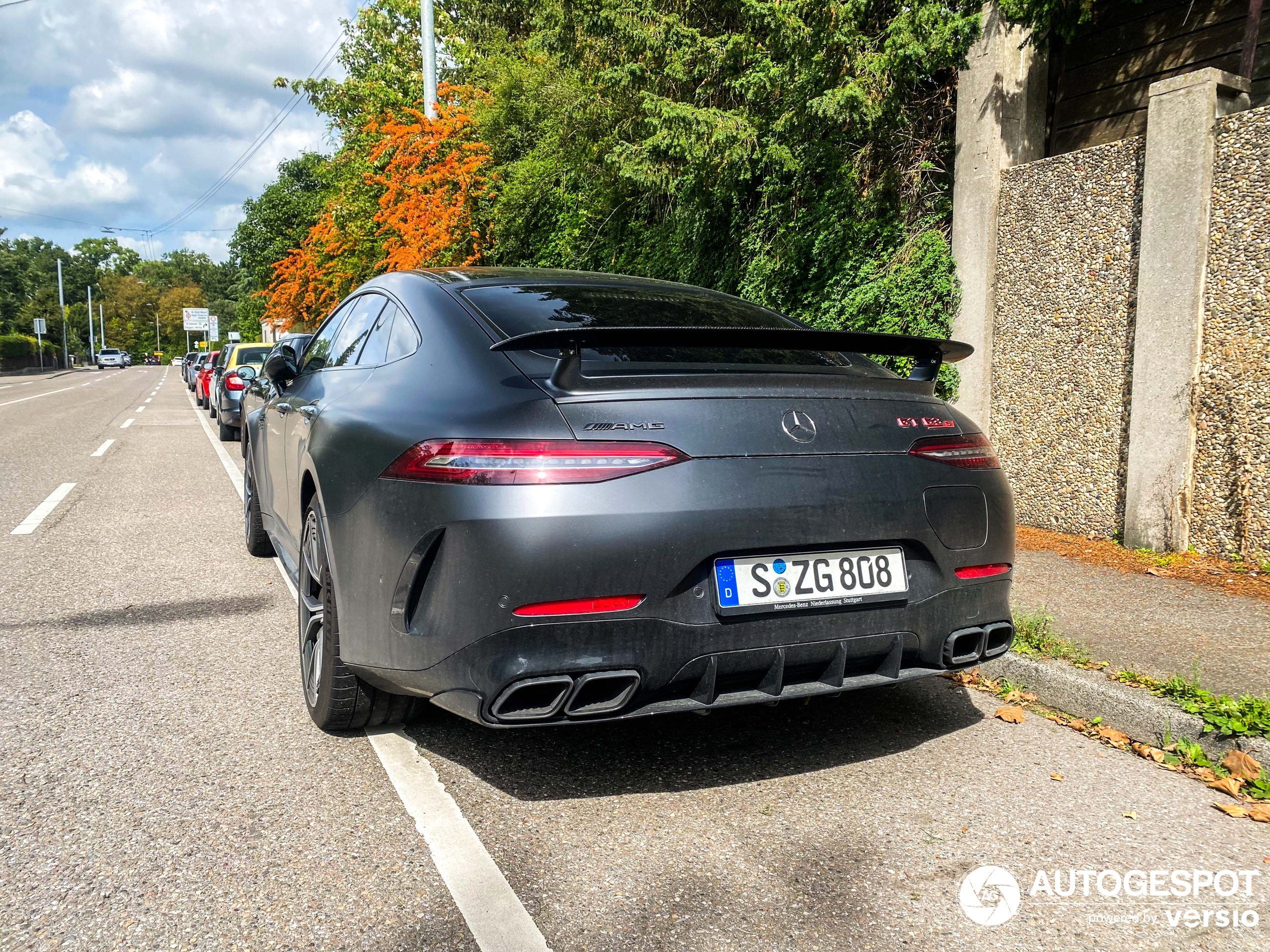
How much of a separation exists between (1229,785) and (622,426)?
2264mm

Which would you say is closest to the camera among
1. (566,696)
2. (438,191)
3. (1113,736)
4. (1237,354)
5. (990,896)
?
(990,896)

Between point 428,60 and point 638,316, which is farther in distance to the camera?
point 428,60

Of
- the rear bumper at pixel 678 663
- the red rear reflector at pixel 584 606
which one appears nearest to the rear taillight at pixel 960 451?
the rear bumper at pixel 678 663

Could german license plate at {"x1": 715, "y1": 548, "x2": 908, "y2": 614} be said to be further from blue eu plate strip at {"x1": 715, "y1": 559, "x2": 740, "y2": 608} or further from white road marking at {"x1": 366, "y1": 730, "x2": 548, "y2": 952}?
white road marking at {"x1": 366, "y1": 730, "x2": 548, "y2": 952}

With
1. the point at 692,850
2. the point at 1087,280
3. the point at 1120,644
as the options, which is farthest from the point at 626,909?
the point at 1087,280

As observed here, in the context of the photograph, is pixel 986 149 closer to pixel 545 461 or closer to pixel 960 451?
pixel 960 451

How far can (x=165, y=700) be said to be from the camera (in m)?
3.89

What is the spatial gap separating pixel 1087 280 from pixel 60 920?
6.39 meters

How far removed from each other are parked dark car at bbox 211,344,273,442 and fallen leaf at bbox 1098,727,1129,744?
39.1 feet

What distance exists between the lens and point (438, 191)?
669 inches

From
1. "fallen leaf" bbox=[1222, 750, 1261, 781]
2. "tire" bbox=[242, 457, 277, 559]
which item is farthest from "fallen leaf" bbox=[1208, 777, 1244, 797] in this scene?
"tire" bbox=[242, 457, 277, 559]

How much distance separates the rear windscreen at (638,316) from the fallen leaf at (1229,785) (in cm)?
172

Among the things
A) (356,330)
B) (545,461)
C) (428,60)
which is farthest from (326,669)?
(428,60)

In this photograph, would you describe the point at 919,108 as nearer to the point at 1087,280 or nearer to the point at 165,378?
the point at 1087,280
